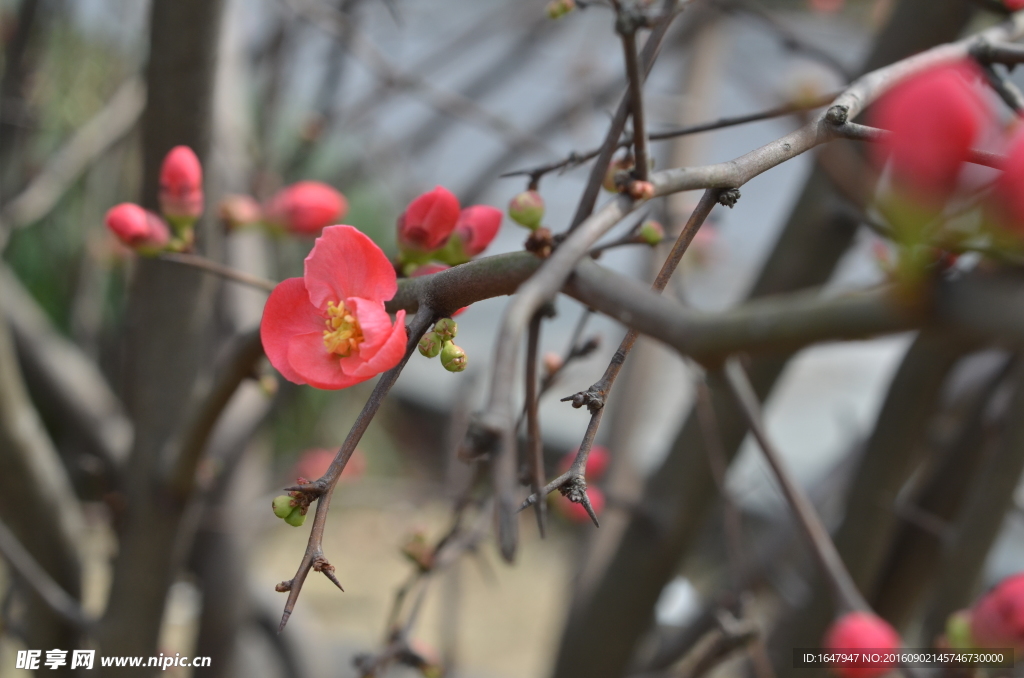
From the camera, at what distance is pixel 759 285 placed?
1.19 meters

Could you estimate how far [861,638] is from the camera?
2.23 feet

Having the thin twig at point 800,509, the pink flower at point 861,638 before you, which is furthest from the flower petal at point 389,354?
the pink flower at point 861,638

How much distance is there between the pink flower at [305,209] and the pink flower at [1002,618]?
727 millimetres

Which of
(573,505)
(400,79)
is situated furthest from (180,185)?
(400,79)

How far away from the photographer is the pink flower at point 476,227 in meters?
0.58

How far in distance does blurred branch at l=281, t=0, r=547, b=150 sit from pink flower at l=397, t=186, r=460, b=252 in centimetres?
84

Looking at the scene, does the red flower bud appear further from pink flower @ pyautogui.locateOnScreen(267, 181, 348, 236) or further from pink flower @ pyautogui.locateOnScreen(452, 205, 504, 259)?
pink flower @ pyautogui.locateOnScreen(452, 205, 504, 259)

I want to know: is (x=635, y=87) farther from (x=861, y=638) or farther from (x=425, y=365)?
(x=425, y=365)

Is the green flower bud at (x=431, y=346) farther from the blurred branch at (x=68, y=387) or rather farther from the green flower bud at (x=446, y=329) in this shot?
the blurred branch at (x=68, y=387)

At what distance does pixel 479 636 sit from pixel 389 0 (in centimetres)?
219

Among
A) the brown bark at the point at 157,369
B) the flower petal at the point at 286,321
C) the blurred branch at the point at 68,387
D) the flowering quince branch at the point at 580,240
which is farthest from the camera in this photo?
the blurred branch at the point at 68,387

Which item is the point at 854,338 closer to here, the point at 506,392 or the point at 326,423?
the point at 506,392

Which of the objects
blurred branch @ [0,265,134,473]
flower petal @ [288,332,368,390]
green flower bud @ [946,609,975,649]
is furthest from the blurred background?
green flower bud @ [946,609,975,649]

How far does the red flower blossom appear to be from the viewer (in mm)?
277
